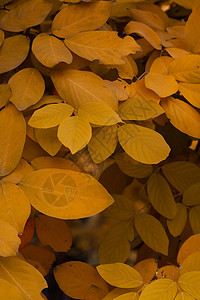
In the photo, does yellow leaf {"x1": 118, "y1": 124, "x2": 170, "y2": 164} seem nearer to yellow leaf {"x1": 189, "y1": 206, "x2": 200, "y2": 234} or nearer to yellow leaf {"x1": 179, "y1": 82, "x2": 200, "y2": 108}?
yellow leaf {"x1": 179, "y1": 82, "x2": 200, "y2": 108}

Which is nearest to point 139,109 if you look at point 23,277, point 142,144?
point 142,144

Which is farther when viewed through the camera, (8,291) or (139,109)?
(139,109)

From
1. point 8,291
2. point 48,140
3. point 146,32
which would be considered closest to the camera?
point 8,291

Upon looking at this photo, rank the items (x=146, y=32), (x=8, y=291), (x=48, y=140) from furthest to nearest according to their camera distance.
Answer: (x=146, y=32) → (x=48, y=140) → (x=8, y=291)

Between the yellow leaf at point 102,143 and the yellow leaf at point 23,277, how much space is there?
0.16 m

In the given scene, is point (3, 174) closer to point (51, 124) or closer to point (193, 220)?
point (51, 124)

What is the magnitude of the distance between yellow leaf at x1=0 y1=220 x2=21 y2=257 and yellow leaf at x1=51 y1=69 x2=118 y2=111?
191mm

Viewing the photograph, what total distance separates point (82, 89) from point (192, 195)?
27 cm

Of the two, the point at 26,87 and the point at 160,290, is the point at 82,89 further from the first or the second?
the point at 160,290

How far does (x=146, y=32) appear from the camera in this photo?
0.70m

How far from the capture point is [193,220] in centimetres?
72

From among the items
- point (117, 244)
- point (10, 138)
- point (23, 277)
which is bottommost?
point (117, 244)

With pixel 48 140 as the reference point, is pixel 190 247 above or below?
below

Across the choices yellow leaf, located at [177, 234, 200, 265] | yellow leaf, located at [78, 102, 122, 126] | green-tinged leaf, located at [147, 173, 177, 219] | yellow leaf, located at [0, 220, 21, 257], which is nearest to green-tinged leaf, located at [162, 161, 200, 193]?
green-tinged leaf, located at [147, 173, 177, 219]
